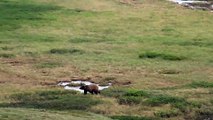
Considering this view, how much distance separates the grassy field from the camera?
18.3 metres

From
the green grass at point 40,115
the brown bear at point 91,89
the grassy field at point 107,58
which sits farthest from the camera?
the brown bear at point 91,89

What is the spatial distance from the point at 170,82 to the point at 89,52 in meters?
5.98

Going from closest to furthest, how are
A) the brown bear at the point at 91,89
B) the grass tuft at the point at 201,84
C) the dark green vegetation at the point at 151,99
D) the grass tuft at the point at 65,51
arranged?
the dark green vegetation at the point at 151,99
the brown bear at the point at 91,89
the grass tuft at the point at 201,84
the grass tuft at the point at 65,51

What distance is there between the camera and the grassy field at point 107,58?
18328mm

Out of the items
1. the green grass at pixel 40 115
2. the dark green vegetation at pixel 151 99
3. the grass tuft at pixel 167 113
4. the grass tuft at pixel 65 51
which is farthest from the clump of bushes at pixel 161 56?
the green grass at pixel 40 115

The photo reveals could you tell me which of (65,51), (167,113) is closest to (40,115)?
(167,113)

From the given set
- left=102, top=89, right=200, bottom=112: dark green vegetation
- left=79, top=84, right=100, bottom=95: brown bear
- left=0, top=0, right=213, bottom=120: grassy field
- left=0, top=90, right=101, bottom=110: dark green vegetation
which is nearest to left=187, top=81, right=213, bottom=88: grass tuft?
left=0, top=0, right=213, bottom=120: grassy field

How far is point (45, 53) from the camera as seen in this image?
89.5 feet

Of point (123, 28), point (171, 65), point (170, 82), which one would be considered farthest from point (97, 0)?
point (170, 82)

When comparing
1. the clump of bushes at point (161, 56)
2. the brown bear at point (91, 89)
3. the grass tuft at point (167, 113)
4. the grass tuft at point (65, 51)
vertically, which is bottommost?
the grass tuft at point (167, 113)

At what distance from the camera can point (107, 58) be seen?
2612 centimetres

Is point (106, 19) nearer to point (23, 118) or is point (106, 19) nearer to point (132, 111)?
point (132, 111)

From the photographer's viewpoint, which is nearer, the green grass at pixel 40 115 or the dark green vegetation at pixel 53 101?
the green grass at pixel 40 115

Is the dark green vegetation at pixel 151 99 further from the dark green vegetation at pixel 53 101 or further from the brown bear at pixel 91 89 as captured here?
the dark green vegetation at pixel 53 101
